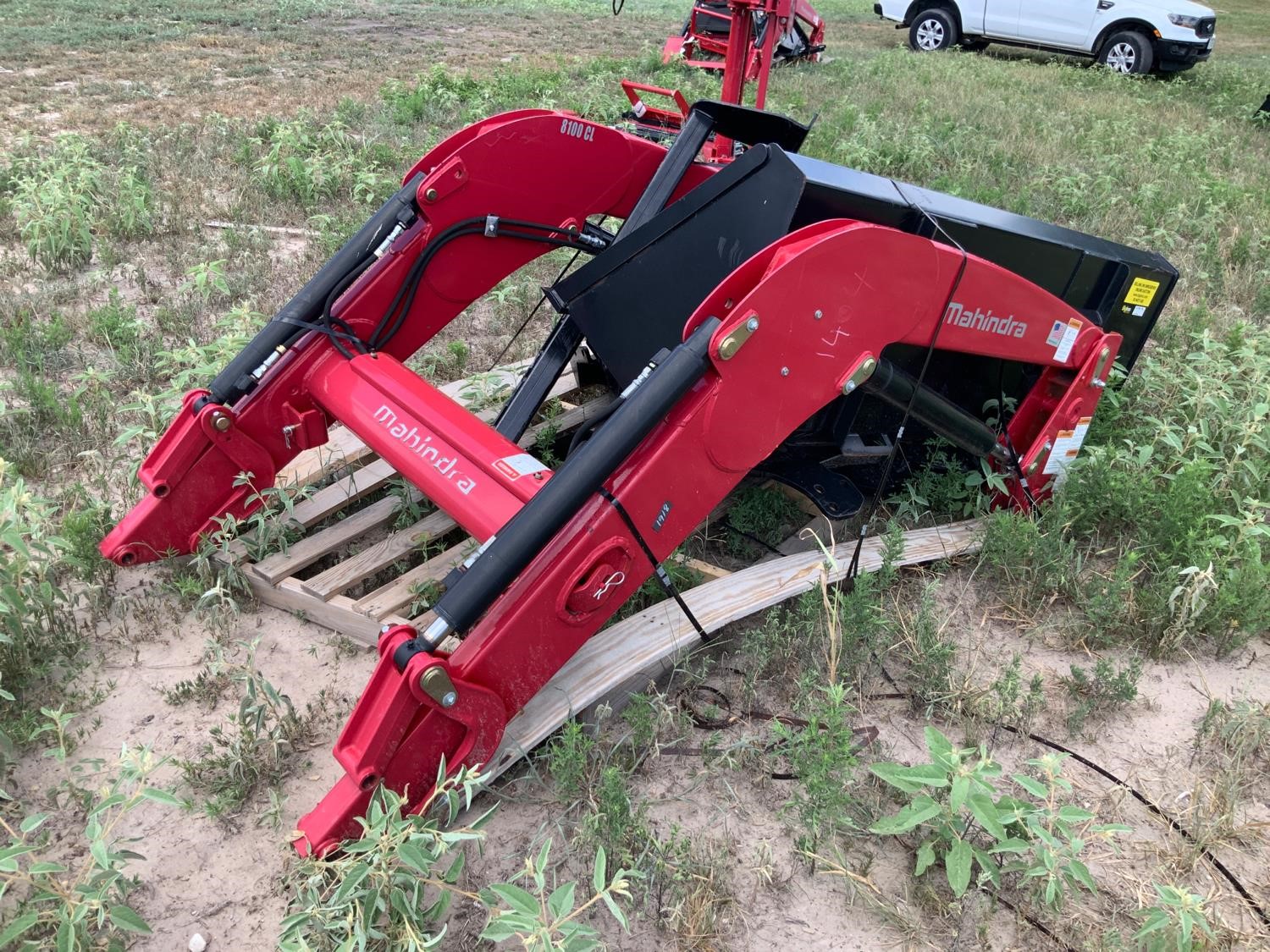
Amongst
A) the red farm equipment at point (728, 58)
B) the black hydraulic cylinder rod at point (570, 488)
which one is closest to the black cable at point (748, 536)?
the black hydraulic cylinder rod at point (570, 488)

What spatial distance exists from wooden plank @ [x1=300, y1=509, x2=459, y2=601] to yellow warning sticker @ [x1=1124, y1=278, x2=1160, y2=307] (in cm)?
289

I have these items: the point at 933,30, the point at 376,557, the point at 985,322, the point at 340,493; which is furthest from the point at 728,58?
the point at 933,30

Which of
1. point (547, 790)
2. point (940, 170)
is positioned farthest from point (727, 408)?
point (940, 170)

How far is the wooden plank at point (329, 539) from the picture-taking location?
11.2 ft

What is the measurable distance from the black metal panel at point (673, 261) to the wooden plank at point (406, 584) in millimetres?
939

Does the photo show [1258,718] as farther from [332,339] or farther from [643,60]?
[643,60]

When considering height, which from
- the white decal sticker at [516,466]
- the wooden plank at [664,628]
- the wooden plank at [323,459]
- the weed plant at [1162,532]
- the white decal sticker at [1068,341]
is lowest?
the wooden plank at [323,459]

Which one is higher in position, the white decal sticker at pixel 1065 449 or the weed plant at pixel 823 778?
the white decal sticker at pixel 1065 449

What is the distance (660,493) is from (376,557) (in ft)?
5.06

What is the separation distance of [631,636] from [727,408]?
3.12 feet

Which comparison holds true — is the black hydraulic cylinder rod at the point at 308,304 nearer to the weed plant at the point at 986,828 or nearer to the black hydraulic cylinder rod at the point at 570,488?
the black hydraulic cylinder rod at the point at 570,488

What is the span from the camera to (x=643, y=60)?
13125 millimetres

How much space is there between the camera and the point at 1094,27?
47.6ft

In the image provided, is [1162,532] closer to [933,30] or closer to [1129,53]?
[1129,53]
